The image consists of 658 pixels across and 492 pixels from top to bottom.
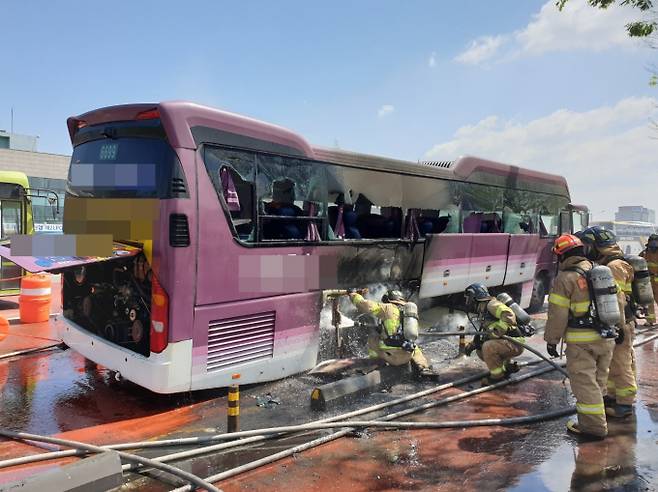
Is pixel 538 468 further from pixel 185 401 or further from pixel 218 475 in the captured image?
pixel 185 401

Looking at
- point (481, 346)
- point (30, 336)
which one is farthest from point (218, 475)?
point (30, 336)

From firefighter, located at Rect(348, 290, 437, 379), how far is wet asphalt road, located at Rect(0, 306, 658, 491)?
1.11ft

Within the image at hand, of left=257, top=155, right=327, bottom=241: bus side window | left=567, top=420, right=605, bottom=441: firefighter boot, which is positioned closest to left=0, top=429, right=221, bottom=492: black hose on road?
left=257, top=155, right=327, bottom=241: bus side window

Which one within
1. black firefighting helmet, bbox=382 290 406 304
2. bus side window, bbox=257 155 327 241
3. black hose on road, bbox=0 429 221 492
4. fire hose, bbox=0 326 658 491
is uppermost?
bus side window, bbox=257 155 327 241

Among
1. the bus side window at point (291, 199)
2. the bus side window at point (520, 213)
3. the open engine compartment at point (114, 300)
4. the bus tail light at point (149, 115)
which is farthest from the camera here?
the bus side window at point (520, 213)

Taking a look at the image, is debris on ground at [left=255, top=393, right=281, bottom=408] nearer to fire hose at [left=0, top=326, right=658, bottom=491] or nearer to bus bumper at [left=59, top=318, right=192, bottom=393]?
fire hose at [left=0, top=326, right=658, bottom=491]

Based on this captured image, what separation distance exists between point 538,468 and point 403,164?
4.56 metres

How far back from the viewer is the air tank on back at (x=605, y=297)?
483 cm

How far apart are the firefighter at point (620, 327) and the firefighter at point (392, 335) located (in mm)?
2057

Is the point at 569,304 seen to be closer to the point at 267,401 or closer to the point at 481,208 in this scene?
the point at 267,401

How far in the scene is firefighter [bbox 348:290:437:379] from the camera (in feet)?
21.0

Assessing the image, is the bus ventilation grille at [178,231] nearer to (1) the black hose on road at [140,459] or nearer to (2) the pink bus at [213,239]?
(2) the pink bus at [213,239]

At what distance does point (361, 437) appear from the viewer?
4738mm

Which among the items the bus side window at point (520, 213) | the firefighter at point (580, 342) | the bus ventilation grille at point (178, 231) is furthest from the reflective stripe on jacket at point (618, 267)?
the bus ventilation grille at point (178, 231)
